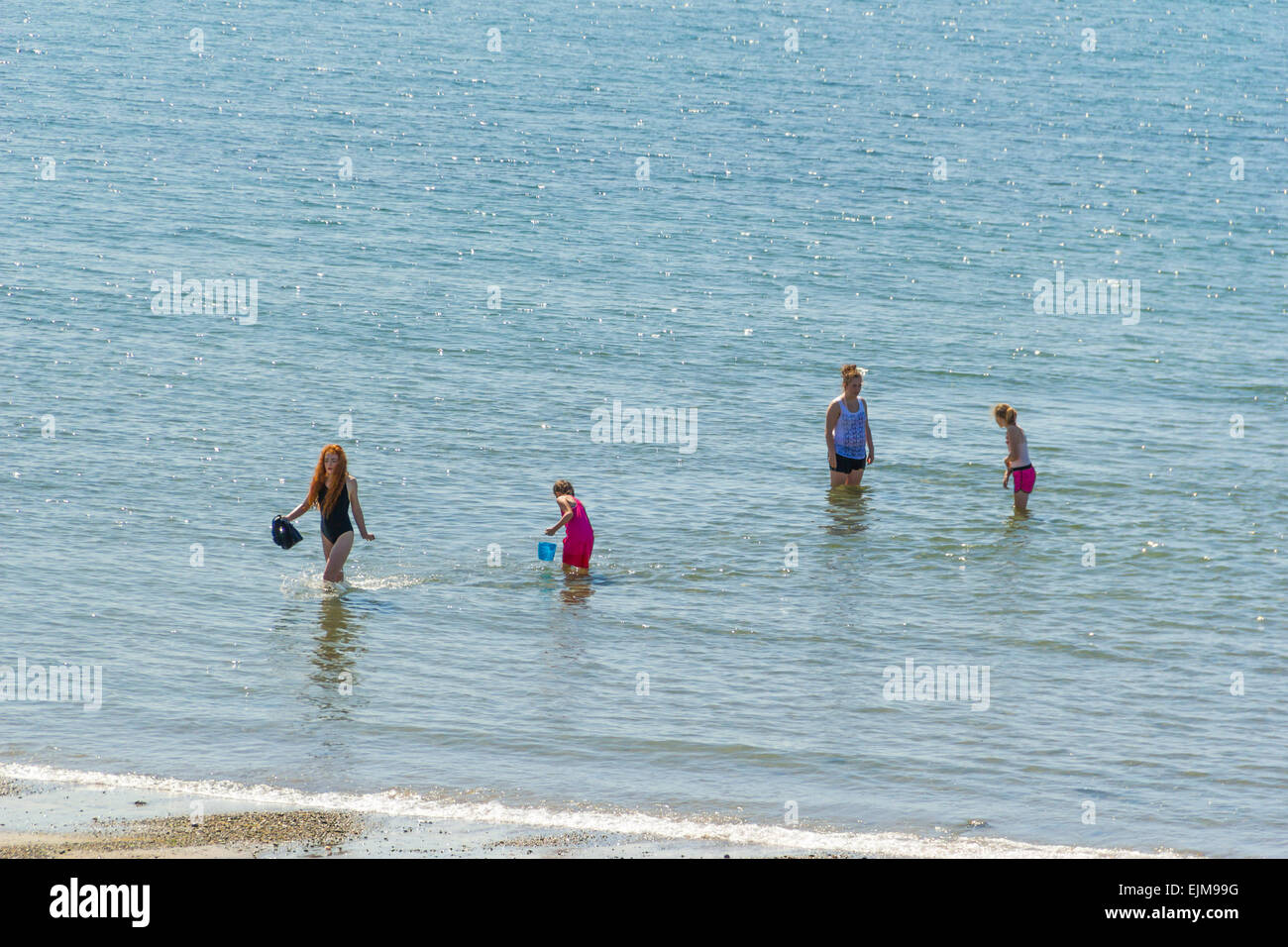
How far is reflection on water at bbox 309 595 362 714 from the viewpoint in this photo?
12.1m

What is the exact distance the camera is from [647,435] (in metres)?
23.7

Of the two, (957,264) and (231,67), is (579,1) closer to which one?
(231,67)

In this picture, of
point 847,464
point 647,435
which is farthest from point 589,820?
point 647,435

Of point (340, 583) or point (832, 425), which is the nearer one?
point (340, 583)

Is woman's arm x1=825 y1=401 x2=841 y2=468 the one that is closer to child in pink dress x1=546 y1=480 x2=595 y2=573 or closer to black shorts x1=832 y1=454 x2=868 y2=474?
black shorts x1=832 y1=454 x2=868 y2=474

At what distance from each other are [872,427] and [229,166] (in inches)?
1155

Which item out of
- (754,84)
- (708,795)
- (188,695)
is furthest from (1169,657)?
(754,84)

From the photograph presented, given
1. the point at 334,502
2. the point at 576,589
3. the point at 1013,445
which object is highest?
the point at 1013,445

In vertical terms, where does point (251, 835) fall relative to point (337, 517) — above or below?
below

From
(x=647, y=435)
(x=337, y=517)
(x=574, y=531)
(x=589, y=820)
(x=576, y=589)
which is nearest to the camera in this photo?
(x=589, y=820)

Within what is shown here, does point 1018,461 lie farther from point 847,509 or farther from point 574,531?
point 574,531

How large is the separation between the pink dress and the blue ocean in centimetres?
47

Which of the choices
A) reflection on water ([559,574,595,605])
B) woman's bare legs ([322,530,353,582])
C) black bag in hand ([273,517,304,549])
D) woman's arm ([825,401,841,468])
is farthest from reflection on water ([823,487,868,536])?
black bag in hand ([273,517,304,549])

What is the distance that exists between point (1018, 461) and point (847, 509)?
235 cm
